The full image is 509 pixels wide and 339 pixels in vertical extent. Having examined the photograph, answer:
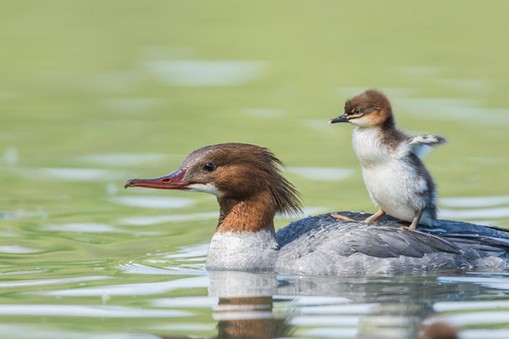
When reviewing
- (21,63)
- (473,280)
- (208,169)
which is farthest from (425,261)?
(21,63)

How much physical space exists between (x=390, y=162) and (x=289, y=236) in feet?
3.25

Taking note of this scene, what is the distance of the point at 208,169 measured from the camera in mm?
10547

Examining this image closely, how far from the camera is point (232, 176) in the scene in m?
10.6

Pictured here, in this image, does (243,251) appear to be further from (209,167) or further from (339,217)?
(339,217)

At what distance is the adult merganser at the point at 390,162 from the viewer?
10547mm

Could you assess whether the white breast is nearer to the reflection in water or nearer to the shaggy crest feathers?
the reflection in water

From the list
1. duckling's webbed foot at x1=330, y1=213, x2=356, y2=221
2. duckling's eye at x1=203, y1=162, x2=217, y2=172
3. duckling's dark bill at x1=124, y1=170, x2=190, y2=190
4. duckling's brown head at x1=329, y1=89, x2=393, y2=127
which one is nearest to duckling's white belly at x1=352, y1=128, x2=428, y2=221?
duckling's brown head at x1=329, y1=89, x2=393, y2=127

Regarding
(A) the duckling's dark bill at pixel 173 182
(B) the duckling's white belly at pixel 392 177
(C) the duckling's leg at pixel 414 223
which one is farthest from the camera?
(C) the duckling's leg at pixel 414 223

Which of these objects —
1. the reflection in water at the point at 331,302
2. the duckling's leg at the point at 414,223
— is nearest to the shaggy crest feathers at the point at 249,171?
the reflection in water at the point at 331,302

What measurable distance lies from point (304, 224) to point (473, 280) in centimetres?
151

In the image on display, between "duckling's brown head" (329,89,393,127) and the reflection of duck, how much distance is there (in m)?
0.72

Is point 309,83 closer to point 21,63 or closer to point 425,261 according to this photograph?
point 21,63

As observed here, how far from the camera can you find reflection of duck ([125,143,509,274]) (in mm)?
10367

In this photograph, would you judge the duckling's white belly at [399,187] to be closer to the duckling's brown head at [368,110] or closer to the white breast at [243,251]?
the duckling's brown head at [368,110]
